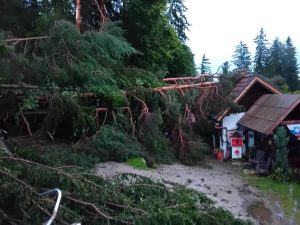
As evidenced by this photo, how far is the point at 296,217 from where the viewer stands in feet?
29.0

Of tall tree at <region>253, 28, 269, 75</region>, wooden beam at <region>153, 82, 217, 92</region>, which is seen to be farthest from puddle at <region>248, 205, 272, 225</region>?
tall tree at <region>253, 28, 269, 75</region>

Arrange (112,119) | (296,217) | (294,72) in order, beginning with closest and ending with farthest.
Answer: (296,217) < (112,119) < (294,72)

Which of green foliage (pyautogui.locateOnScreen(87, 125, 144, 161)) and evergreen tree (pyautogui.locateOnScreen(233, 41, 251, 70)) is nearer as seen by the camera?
green foliage (pyautogui.locateOnScreen(87, 125, 144, 161))

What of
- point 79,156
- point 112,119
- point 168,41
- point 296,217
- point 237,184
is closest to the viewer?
point 296,217

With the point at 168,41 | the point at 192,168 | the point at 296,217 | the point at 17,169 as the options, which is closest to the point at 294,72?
the point at 168,41

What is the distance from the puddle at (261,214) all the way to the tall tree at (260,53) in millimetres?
28202

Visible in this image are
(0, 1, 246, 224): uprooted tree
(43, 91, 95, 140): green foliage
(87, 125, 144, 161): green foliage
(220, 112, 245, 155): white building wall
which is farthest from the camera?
(220, 112, 245, 155): white building wall

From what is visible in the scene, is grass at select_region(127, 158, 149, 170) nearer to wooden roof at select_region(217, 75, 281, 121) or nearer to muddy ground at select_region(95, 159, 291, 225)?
muddy ground at select_region(95, 159, 291, 225)

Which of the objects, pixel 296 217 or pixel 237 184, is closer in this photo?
pixel 296 217

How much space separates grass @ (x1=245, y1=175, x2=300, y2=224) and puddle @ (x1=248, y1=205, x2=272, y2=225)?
1.53 feet

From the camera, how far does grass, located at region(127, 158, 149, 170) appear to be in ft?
37.5

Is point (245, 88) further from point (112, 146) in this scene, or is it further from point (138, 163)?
point (112, 146)

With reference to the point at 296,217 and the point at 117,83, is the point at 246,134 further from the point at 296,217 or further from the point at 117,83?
the point at 296,217

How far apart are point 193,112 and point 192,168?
10.2 feet
